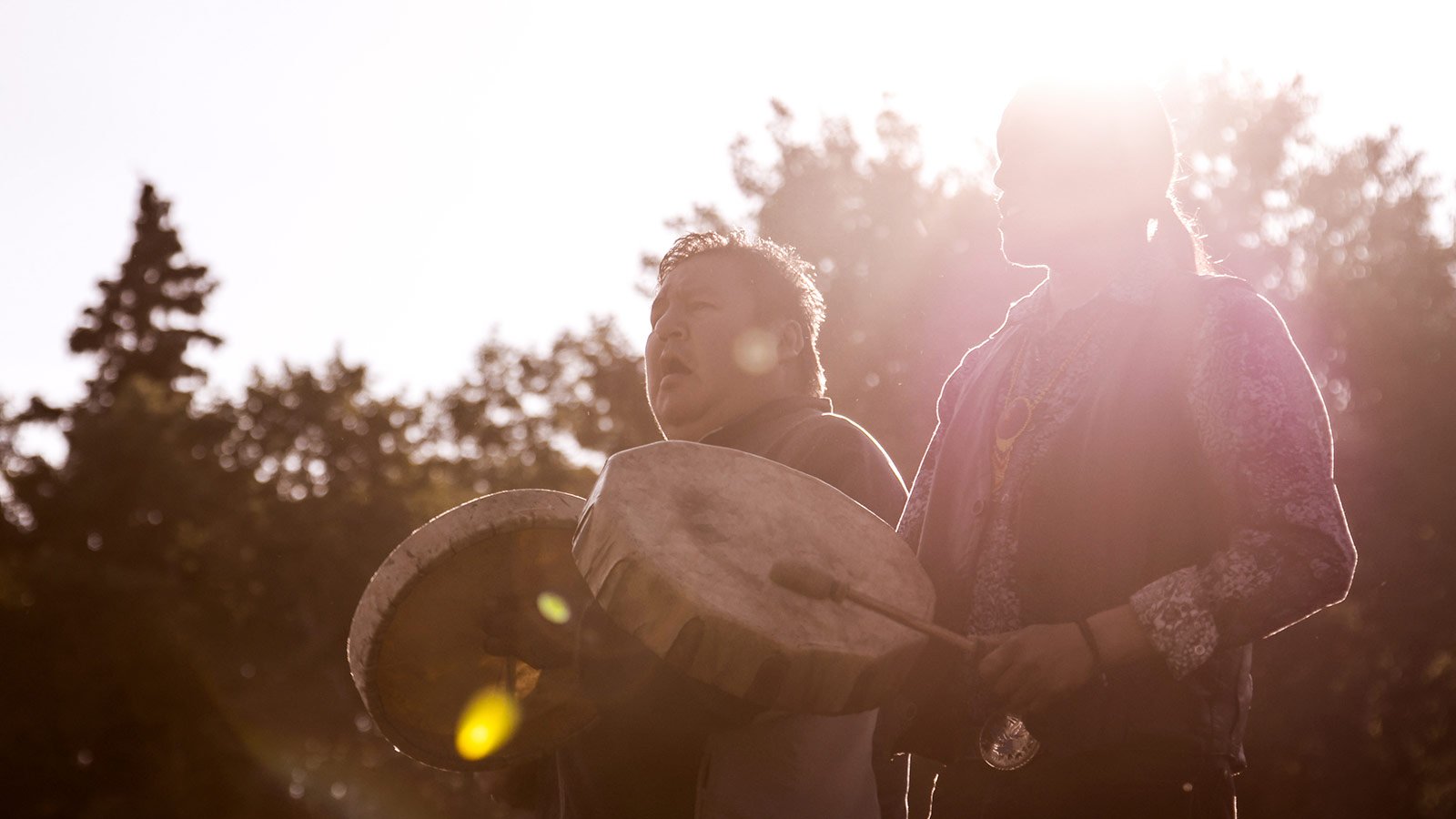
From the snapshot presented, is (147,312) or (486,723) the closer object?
(486,723)

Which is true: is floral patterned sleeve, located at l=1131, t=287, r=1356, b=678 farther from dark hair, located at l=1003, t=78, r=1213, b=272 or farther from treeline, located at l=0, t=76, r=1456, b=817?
treeline, located at l=0, t=76, r=1456, b=817

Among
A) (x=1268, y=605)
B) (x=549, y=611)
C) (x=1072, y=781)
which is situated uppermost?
(x=549, y=611)

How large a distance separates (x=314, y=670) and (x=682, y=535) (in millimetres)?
29380

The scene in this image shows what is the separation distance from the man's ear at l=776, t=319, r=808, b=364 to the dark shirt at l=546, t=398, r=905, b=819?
0.95 ft

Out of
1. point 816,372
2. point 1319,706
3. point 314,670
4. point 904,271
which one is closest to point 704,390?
point 816,372

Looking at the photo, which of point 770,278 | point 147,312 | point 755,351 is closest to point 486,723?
point 755,351

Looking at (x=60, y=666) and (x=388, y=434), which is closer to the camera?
(x=60, y=666)

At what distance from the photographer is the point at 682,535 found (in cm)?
258

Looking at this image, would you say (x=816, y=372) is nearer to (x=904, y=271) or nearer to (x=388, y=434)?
(x=904, y=271)

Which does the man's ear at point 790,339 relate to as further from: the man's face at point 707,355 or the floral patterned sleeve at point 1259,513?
the floral patterned sleeve at point 1259,513

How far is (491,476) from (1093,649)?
1101 inches

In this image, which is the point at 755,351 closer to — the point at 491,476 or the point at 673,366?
the point at 673,366

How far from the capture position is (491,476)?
29.5 metres

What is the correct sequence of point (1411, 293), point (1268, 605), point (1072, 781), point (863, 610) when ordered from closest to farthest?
point (1268, 605), point (1072, 781), point (863, 610), point (1411, 293)
